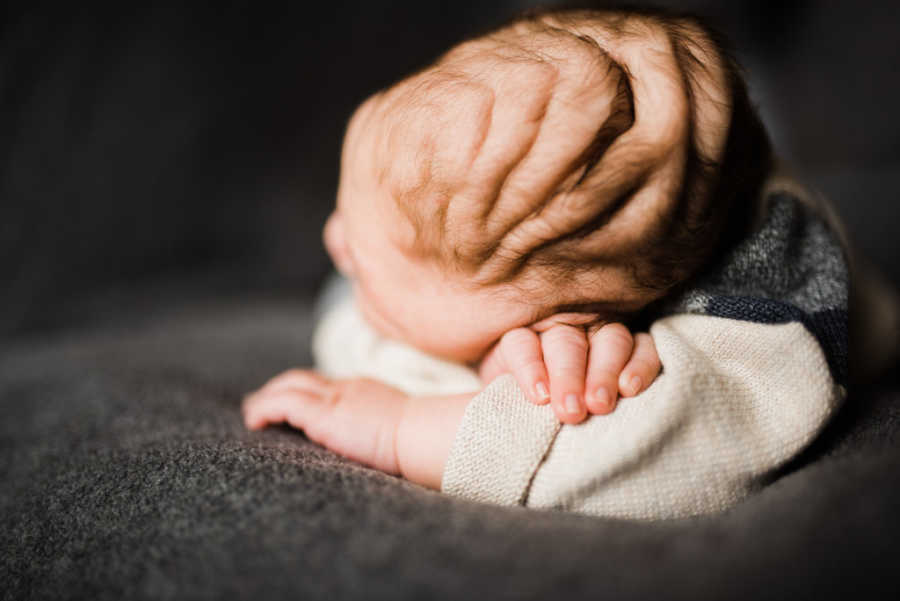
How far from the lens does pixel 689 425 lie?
1.68ft

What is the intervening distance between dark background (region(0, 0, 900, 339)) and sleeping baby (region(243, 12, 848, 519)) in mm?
757

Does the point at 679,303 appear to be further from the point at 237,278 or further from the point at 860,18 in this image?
the point at 860,18

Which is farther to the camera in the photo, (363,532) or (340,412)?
(340,412)

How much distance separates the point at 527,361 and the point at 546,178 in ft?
0.51

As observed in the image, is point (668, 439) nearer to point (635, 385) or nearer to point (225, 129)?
point (635, 385)

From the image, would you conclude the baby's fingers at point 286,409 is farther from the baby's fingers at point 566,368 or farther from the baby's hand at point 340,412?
the baby's fingers at point 566,368

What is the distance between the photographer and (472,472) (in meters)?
0.53

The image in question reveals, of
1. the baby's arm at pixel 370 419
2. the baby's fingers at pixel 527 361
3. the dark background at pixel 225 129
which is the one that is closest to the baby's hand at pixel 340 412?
the baby's arm at pixel 370 419

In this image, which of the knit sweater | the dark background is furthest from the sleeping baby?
the dark background

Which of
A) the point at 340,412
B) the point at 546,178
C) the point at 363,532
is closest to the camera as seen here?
the point at 363,532

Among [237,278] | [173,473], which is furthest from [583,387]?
[237,278]

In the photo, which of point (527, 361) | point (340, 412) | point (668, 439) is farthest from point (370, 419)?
point (668, 439)

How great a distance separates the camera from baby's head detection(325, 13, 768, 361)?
1.69 feet

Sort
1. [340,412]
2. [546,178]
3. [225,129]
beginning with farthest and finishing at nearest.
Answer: [225,129]
[340,412]
[546,178]
